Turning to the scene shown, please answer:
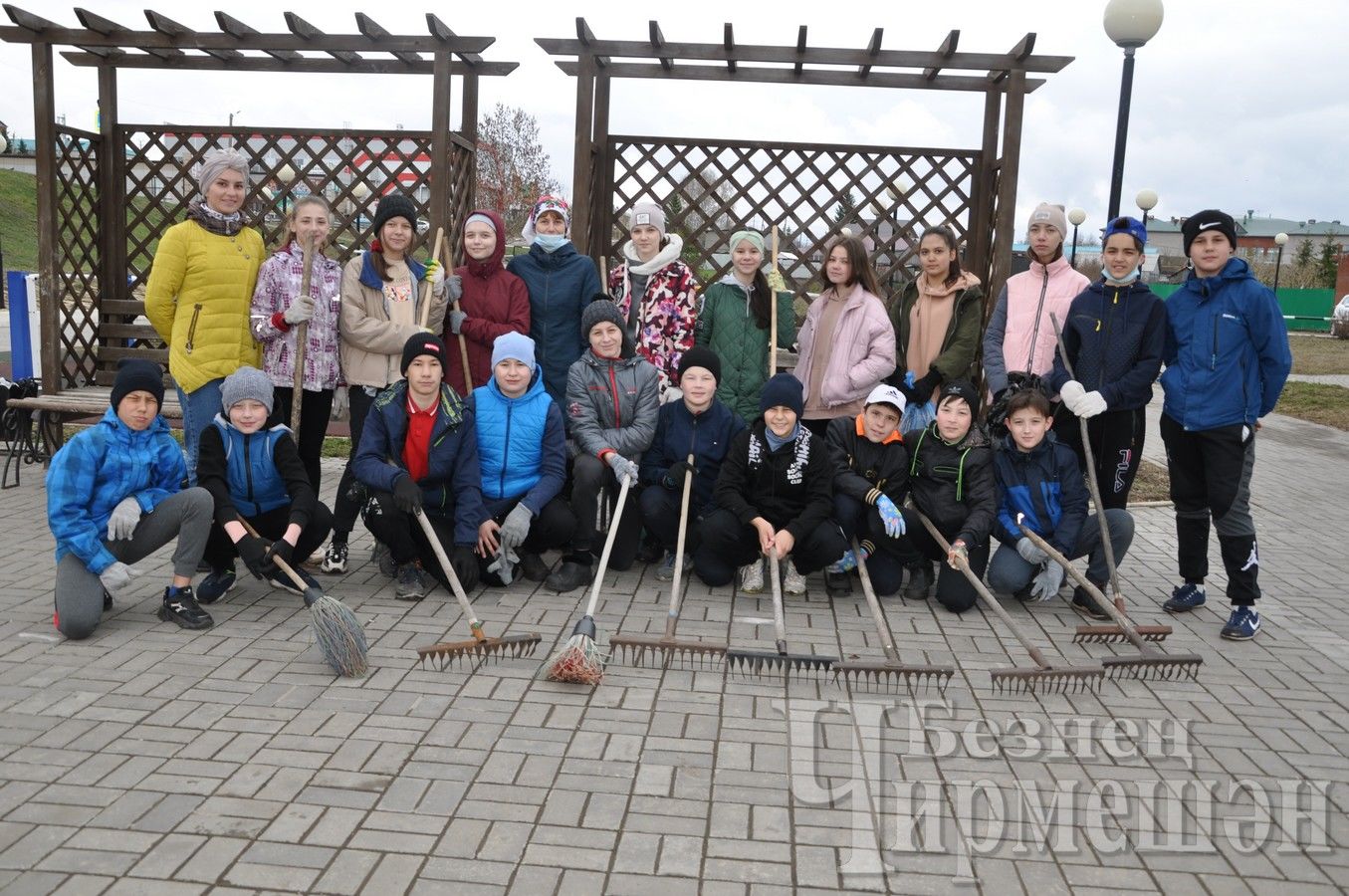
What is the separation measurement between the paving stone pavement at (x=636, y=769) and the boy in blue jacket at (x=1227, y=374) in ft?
1.61

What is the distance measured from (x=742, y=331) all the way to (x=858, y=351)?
2.30 feet

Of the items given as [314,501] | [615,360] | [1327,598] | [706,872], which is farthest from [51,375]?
[1327,598]

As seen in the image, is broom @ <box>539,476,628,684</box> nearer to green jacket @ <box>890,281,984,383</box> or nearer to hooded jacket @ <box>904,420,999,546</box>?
hooded jacket @ <box>904,420,999,546</box>

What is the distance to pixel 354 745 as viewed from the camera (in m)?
3.53

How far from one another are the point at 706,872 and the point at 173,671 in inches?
99.3

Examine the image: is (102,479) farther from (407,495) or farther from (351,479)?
(407,495)

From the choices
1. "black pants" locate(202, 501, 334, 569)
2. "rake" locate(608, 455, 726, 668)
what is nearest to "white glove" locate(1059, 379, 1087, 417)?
"rake" locate(608, 455, 726, 668)

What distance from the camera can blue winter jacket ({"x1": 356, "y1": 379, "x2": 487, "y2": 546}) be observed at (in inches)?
208

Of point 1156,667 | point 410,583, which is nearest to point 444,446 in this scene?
point 410,583

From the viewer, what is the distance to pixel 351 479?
550cm

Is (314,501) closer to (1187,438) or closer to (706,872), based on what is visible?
(706,872)

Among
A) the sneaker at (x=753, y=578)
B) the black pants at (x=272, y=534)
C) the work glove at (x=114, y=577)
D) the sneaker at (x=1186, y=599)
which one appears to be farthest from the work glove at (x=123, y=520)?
the sneaker at (x=1186, y=599)

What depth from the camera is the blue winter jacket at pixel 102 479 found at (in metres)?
4.54

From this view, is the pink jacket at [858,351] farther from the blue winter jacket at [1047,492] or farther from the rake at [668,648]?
the rake at [668,648]
